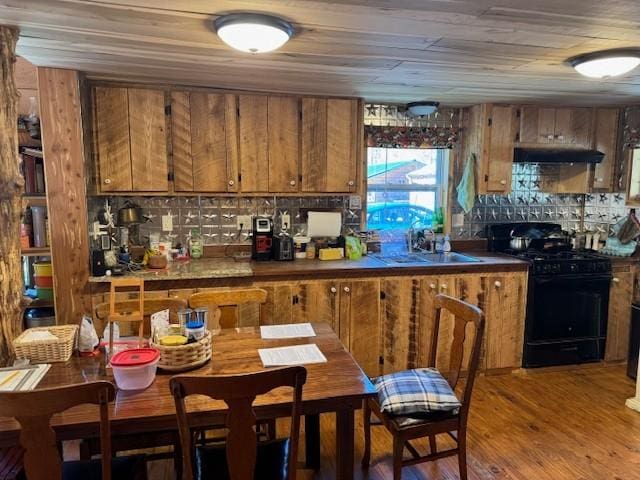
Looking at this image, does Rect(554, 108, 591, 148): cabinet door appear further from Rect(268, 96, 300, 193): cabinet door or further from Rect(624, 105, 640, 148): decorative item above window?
Rect(268, 96, 300, 193): cabinet door

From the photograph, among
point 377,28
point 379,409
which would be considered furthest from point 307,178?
point 379,409

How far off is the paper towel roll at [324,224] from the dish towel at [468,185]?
1.05 meters

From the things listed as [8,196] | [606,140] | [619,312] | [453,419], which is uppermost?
[606,140]

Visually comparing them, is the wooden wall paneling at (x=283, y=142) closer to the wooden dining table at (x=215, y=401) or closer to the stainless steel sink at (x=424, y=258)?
the stainless steel sink at (x=424, y=258)

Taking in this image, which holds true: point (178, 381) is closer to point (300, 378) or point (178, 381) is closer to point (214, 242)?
point (300, 378)

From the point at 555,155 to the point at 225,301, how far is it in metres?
2.92

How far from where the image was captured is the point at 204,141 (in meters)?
3.20

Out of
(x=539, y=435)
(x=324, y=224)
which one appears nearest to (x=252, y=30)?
(x=324, y=224)

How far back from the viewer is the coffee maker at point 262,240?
3.46 m

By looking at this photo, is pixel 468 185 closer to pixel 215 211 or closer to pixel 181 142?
pixel 215 211

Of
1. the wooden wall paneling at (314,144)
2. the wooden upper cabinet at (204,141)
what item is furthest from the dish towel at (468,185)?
the wooden upper cabinet at (204,141)

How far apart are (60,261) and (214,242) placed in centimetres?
112

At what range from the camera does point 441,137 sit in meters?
3.87

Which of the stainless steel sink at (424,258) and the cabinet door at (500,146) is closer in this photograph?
the stainless steel sink at (424,258)
